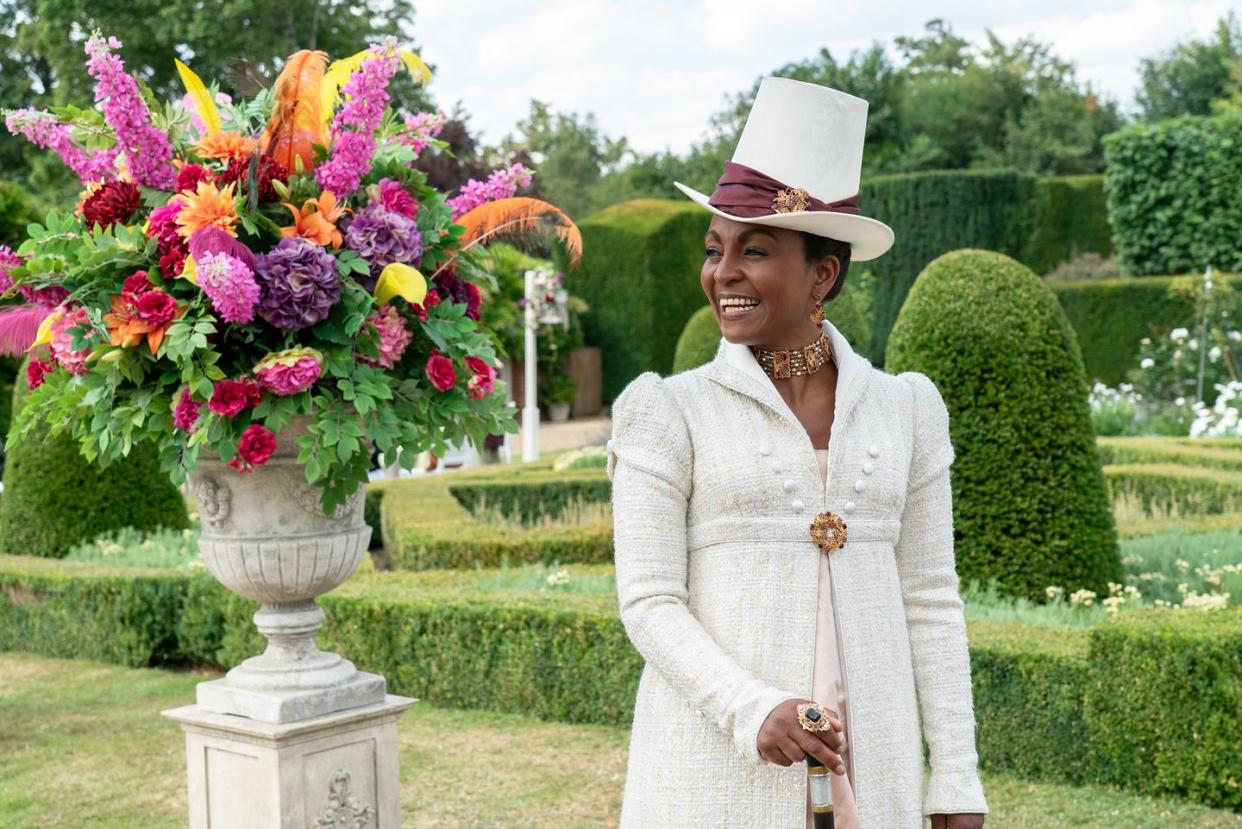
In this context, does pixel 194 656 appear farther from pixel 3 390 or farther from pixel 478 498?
pixel 3 390

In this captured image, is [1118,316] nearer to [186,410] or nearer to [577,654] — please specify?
[577,654]

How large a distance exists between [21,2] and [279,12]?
6502 millimetres

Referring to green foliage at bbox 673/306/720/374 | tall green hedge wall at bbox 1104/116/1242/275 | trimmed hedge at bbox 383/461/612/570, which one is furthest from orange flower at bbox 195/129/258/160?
tall green hedge wall at bbox 1104/116/1242/275

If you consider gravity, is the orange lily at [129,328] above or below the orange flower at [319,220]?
below

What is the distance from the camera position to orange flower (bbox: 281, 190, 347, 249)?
3.51 metres

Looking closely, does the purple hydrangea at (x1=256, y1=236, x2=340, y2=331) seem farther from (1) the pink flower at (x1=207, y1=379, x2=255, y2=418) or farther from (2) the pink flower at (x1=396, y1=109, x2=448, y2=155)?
(2) the pink flower at (x1=396, y1=109, x2=448, y2=155)

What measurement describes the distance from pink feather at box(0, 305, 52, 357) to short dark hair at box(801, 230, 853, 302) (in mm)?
2527

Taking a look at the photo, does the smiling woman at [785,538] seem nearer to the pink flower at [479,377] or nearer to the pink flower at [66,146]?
the pink flower at [479,377]

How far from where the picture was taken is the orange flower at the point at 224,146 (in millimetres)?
3578

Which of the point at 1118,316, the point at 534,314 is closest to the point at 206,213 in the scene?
the point at 534,314

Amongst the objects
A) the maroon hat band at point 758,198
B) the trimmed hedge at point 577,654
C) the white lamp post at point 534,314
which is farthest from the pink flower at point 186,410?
the white lamp post at point 534,314

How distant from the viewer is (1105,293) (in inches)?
760

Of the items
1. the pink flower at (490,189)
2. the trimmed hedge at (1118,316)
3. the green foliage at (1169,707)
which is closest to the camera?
the pink flower at (490,189)

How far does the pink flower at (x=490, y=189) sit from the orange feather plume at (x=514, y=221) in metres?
0.05
